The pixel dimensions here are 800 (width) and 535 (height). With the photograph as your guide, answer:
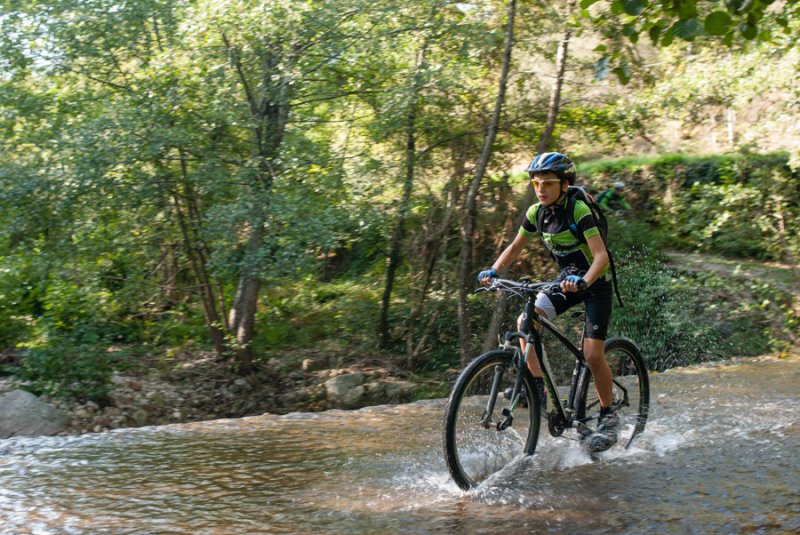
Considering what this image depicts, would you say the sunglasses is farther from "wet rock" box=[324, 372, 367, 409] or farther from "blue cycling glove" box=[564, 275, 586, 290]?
"wet rock" box=[324, 372, 367, 409]

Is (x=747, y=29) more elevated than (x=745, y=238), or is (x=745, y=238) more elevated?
(x=747, y=29)

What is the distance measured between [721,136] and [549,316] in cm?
2082

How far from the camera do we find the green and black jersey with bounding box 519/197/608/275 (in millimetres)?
5441

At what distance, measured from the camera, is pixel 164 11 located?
11.3 meters

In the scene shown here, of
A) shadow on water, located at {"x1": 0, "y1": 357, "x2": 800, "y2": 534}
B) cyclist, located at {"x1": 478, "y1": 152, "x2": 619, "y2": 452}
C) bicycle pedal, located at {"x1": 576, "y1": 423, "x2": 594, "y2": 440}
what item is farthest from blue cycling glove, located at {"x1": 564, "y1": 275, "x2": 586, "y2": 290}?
shadow on water, located at {"x1": 0, "y1": 357, "x2": 800, "y2": 534}

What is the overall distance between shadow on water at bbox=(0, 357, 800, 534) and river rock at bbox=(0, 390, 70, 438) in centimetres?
266

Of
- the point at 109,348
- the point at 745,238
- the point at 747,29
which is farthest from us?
the point at 745,238

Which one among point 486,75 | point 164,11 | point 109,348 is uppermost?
point 164,11

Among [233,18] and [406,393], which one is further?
[406,393]

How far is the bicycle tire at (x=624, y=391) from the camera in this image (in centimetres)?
582

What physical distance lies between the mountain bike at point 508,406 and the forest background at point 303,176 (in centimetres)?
441

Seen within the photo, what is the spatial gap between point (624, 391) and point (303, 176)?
6.25 meters

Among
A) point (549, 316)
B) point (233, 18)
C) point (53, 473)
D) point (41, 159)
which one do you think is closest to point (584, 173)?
point (233, 18)

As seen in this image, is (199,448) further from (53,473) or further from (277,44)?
(277,44)
